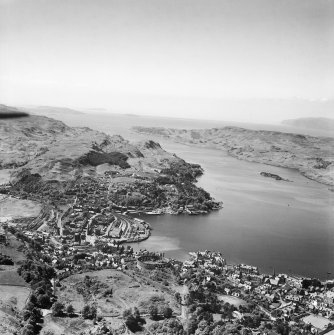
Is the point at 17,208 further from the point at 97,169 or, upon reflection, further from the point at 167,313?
the point at 167,313

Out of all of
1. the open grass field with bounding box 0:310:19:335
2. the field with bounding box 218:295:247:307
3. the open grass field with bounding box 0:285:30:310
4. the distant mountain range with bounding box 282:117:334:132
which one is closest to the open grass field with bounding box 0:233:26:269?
the open grass field with bounding box 0:285:30:310

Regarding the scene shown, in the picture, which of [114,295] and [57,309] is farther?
[114,295]

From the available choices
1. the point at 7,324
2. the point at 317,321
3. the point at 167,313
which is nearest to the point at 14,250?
the point at 7,324

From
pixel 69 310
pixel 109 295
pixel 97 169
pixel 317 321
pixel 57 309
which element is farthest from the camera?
pixel 97 169

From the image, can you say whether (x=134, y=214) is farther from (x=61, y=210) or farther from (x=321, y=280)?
(x=321, y=280)

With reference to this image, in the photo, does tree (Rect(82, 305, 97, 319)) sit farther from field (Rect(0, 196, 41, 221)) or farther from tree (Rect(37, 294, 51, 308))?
field (Rect(0, 196, 41, 221))

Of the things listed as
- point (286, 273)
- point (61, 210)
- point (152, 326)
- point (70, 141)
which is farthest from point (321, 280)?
point (70, 141)

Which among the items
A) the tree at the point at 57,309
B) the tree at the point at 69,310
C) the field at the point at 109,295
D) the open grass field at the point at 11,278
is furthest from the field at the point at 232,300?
the open grass field at the point at 11,278
